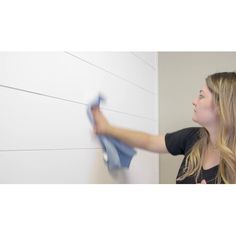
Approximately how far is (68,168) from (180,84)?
444 mm

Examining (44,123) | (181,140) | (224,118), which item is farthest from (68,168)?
(224,118)

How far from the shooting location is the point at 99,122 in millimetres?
1047

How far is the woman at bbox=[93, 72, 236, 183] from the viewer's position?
1.01 m

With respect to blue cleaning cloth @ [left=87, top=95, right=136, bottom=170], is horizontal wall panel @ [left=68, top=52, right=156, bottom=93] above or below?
above

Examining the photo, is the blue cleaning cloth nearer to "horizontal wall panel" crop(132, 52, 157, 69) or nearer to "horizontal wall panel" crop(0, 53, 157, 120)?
"horizontal wall panel" crop(0, 53, 157, 120)

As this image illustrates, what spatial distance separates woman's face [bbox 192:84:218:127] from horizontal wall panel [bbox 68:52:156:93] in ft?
0.56

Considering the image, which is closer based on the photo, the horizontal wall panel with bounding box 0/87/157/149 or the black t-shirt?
the horizontal wall panel with bounding box 0/87/157/149

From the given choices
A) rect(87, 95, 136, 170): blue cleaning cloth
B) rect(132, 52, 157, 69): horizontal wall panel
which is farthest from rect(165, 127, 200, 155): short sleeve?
rect(132, 52, 157, 69): horizontal wall panel

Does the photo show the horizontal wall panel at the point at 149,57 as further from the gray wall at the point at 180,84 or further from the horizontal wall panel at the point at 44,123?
the horizontal wall panel at the point at 44,123

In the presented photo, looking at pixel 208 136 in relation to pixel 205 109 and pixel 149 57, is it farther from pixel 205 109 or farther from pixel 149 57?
pixel 149 57

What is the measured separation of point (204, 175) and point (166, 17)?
0.47 m

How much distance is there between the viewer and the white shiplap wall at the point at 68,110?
810 mm

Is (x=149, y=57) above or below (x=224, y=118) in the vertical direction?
above
